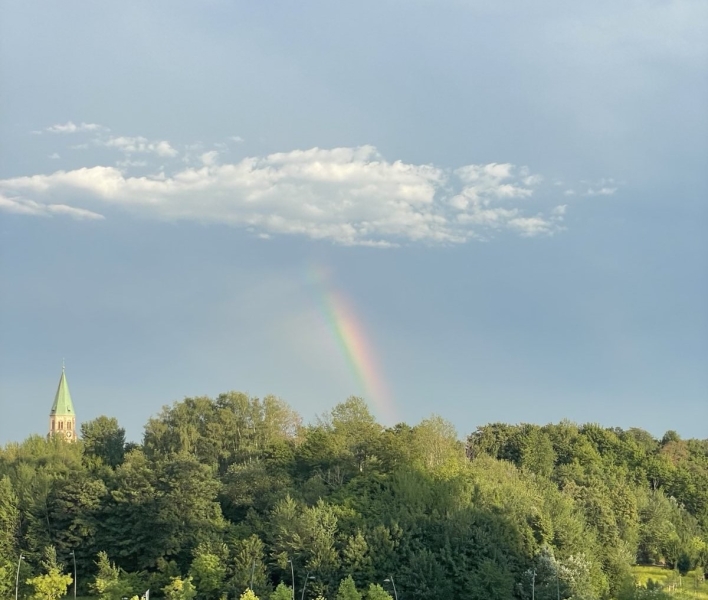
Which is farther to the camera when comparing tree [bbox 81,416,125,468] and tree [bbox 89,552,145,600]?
tree [bbox 81,416,125,468]

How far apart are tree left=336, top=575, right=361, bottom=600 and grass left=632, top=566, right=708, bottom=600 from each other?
80.9 feet

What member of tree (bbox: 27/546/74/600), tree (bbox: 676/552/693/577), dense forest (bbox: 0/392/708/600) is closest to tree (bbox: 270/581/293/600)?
dense forest (bbox: 0/392/708/600)

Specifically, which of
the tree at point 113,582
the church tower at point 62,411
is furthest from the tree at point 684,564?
the church tower at point 62,411

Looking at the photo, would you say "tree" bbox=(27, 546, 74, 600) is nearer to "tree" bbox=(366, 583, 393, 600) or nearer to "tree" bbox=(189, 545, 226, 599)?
"tree" bbox=(189, 545, 226, 599)

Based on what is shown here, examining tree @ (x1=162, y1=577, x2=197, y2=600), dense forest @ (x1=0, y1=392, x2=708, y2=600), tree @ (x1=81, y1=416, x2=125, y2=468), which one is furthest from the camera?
tree @ (x1=81, y1=416, x2=125, y2=468)

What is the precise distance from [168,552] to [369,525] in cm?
1636

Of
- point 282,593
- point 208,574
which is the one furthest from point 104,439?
point 282,593

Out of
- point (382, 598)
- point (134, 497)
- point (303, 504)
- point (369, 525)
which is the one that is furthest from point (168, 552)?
point (382, 598)

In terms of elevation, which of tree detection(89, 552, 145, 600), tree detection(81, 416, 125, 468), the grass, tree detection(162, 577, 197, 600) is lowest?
the grass

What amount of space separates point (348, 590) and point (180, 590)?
12265mm

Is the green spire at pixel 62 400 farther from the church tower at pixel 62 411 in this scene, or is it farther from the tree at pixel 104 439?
the tree at pixel 104 439

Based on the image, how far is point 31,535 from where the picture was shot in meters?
70.2

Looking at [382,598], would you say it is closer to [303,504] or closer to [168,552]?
[303,504]

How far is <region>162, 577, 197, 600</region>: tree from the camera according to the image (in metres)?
56.1
